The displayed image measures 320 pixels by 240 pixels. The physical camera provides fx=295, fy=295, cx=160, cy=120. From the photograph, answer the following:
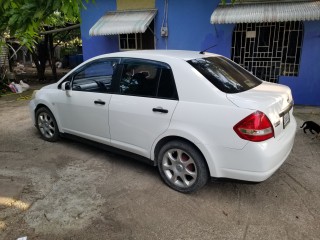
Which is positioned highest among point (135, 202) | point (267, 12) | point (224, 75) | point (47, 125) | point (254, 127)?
point (267, 12)

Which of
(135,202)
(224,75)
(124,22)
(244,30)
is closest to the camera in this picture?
(135,202)

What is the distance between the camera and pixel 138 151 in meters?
3.94

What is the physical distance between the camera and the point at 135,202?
11.4 feet

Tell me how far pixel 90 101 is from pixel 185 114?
1652 mm

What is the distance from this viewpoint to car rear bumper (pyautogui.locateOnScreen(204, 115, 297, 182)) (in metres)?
2.98

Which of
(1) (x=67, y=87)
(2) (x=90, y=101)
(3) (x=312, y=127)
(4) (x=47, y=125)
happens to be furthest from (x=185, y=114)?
(3) (x=312, y=127)

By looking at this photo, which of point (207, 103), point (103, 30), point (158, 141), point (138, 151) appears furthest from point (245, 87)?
point (103, 30)

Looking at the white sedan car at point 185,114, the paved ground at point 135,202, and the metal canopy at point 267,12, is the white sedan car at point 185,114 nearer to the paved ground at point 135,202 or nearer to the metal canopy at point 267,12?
the paved ground at point 135,202

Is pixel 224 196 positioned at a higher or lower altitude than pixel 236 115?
lower

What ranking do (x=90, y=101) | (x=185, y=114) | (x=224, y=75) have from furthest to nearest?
1. (x=90, y=101)
2. (x=224, y=75)
3. (x=185, y=114)

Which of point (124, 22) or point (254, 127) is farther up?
point (124, 22)

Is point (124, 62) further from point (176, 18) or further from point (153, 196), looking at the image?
point (176, 18)

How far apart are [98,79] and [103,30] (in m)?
5.00

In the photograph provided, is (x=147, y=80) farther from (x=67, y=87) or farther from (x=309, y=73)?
(x=309, y=73)
